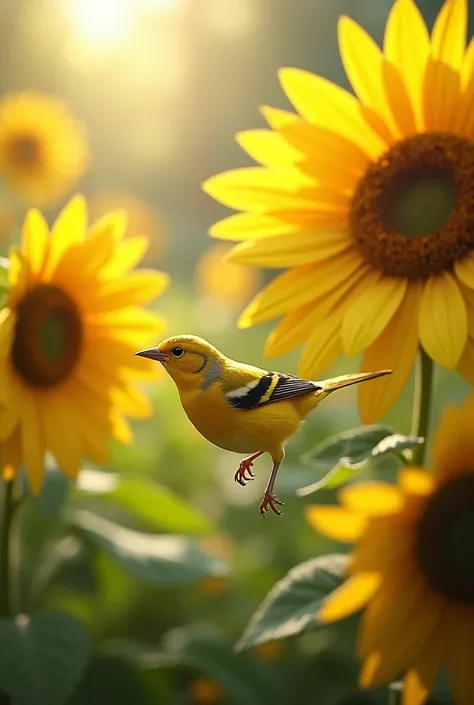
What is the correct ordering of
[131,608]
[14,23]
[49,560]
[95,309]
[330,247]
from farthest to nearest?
[14,23] < [131,608] < [49,560] < [95,309] < [330,247]

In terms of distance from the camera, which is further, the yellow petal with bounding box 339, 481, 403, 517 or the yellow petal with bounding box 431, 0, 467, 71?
the yellow petal with bounding box 431, 0, 467, 71

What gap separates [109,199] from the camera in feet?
9.53

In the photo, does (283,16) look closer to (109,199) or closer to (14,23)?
(14,23)

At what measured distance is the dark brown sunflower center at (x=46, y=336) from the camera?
2.79 ft

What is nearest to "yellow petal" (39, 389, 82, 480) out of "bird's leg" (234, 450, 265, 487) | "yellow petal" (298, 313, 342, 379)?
"yellow petal" (298, 313, 342, 379)

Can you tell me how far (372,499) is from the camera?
60 cm

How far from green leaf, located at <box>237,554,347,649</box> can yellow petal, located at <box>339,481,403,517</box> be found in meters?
0.21

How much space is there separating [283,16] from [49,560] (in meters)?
2.89

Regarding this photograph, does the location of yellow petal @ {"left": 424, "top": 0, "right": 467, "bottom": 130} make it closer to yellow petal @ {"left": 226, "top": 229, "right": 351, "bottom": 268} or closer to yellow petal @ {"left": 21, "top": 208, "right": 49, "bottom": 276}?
yellow petal @ {"left": 226, "top": 229, "right": 351, "bottom": 268}

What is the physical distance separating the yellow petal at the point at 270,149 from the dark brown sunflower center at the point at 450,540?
12.9 inches

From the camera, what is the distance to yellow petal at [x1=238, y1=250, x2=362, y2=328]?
720 millimetres

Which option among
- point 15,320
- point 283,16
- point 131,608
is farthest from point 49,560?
point 283,16

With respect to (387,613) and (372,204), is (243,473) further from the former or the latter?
(372,204)

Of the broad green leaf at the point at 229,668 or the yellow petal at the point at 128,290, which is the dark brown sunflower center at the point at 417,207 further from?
the broad green leaf at the point at 229,668
